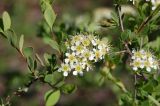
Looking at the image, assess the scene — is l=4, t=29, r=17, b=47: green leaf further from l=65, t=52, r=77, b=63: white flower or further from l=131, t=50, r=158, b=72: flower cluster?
l=131, t=50, r=158, b=72: flower cluster

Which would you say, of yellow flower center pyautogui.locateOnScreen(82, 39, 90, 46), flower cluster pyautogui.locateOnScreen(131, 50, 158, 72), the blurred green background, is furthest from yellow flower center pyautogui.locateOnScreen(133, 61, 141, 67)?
the blurred green background

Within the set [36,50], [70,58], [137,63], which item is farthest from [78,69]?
[36,50]

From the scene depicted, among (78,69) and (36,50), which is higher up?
(36,50)

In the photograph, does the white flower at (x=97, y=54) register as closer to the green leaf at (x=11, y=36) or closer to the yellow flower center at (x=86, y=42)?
the yellow flower center at (x=86, y=42)

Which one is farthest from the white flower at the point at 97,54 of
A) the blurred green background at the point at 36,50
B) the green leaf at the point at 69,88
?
the blurred green background at the point at 36,50

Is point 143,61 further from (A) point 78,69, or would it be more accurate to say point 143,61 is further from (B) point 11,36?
(B) point 11,36

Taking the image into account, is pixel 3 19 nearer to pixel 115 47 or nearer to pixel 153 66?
pixel 115 47

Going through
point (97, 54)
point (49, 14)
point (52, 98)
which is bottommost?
point (52, 98)
